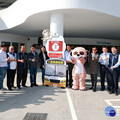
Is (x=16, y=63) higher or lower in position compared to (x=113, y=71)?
higher

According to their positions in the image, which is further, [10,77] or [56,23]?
[56,23]

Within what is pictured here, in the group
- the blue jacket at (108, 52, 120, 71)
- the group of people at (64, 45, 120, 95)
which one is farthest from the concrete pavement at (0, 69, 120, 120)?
the blue jacket at (108, 52, 120, 71)

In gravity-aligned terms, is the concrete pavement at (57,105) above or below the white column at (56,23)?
below

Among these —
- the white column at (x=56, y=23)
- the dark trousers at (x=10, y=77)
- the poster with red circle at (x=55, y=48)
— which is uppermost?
the white column at (x=56, y=23)

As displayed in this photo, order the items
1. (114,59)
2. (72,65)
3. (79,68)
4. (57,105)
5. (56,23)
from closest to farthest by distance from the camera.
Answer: (57,105) < (114,59) < (79,68) < (72,65) < (56,23)

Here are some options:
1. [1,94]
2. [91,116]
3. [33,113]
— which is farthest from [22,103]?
[91,116]

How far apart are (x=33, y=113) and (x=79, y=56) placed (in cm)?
305

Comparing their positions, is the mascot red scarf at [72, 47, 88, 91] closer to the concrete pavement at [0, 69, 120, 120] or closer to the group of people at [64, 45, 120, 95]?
the group of people at [64, 45, 120, 95]

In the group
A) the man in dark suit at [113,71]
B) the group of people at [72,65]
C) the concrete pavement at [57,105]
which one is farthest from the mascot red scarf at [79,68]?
the man in dark suit at [113,71]

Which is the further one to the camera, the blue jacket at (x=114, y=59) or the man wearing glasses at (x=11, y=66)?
the man wearing glasses at (x=11, y=66)

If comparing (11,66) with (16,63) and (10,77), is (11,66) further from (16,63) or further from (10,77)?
(10,77)

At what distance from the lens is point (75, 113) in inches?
139

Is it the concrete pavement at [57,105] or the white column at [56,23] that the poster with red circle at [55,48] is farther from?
the concrete pavement at [57,105]

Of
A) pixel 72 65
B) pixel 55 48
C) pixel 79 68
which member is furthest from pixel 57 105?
pixel 55 48
